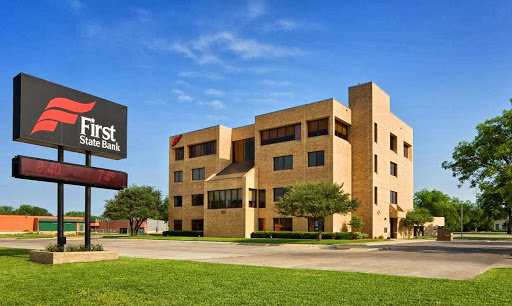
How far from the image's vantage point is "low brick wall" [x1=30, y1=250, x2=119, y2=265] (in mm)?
17906

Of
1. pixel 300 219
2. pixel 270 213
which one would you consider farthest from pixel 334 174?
pixel 270 213

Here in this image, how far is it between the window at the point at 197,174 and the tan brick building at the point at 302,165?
0.14m

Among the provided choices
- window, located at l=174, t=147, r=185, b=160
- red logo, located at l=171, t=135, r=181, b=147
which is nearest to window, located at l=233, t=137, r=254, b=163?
window, located at l=174, t=147, r=185, b=160

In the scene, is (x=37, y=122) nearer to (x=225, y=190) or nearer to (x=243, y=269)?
(x=243, y=269)

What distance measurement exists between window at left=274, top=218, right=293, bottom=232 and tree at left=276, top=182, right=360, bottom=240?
8.60m

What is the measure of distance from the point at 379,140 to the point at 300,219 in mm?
13143

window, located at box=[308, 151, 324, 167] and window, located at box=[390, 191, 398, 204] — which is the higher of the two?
window, located at box=[308, 151, 324, 167]

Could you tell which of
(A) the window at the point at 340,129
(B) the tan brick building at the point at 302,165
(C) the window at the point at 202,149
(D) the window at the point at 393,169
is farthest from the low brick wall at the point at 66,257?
(D) the window at the point at 393,169

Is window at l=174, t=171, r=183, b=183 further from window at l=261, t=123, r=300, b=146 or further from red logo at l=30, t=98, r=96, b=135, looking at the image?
red logo at l=30, t=98, r=96, b=135

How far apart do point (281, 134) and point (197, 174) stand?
15.9 m

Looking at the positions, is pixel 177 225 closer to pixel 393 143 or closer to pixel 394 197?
pixel 394 197

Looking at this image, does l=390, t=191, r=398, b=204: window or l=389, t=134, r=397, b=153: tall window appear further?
l=389, t=134, r=397, b=153: tall window

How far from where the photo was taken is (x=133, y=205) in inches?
2464

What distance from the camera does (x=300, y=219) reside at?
154 ft
